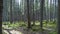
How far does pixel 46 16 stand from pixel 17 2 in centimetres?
459

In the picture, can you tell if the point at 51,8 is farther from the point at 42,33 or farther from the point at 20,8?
the point at 42,33

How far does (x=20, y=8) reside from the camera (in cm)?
1738

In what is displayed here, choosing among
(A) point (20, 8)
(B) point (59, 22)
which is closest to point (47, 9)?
(A) point (20, 8)

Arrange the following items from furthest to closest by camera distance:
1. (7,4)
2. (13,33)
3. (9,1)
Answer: (7,4)
(9,1)
(13,33)

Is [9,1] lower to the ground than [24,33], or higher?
higher

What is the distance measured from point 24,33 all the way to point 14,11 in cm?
899

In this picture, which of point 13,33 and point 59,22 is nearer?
point 59,22

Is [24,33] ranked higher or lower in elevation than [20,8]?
lower

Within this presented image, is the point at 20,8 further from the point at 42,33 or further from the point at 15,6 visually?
the point at 42,33

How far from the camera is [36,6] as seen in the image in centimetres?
1725

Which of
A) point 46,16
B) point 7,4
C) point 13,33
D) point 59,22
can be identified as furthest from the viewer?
point 46,16

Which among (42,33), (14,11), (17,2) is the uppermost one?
(17,2)

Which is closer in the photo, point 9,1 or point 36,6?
point 9,1

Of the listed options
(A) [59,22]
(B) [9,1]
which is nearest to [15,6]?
(B) [9,1]
